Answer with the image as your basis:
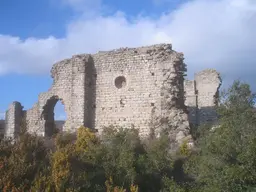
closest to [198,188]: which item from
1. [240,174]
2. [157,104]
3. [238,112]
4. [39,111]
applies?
[240,174]

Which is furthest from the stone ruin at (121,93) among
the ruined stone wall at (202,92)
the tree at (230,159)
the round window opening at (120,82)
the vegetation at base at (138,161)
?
the ruined stone wall at (202,92)

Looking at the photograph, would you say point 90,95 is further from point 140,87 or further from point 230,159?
point 230,159

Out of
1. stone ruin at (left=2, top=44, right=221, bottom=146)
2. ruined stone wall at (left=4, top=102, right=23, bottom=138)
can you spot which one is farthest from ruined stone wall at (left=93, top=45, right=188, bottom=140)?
ruined stone wall at (left=4, top=102, right=23, bottom=138)

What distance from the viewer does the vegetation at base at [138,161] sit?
384 inches

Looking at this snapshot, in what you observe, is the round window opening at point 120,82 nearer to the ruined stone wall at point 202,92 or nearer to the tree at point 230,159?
the tree at point 230,159

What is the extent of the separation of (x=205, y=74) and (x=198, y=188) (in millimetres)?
12689

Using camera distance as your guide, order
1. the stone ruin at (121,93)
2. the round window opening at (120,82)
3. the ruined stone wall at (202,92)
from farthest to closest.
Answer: the ruined stone wall at (202,92) → the round window opening at (120,82) → the stone ruin at (121,93)

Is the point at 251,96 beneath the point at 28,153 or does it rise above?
above

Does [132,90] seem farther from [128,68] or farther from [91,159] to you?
[91,159]

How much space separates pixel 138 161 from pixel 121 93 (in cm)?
425

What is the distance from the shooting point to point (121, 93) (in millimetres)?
15922

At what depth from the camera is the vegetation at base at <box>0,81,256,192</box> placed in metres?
9.75

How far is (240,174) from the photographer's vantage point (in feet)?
30.9

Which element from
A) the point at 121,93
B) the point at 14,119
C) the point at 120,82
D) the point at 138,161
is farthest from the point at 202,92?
the point at 14,119
